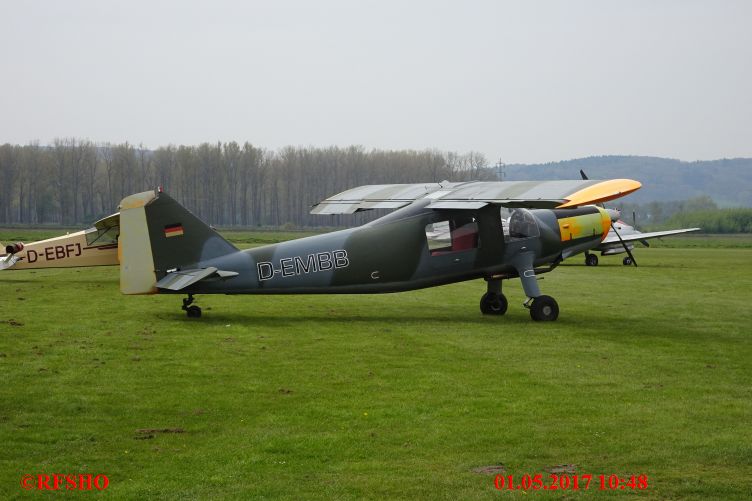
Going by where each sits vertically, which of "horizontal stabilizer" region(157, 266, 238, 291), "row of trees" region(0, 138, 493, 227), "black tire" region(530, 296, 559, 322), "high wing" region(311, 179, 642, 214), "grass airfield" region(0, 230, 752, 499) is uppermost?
"row of trees" region(0, 138, 493, 227)

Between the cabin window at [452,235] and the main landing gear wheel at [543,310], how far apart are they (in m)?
1.47

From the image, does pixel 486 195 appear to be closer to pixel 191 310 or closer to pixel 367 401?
pixel 191 310

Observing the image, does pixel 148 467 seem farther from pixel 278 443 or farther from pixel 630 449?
pixel 630 449

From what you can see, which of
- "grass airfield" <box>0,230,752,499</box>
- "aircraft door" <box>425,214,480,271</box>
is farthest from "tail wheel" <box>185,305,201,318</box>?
"aircraft door" <box>425,214,480,271</box>

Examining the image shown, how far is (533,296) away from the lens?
1712 cm

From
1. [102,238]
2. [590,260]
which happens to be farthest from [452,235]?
[590,260]

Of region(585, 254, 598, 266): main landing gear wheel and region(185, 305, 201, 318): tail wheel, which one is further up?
region(585, 254, 598, 266): main landing gear wheel

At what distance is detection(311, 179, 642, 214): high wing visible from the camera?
15477 mm

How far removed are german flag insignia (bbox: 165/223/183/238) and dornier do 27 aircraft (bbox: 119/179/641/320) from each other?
0.02 m

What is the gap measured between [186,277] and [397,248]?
12.1 ft

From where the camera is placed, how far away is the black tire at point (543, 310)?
17031 millimetres

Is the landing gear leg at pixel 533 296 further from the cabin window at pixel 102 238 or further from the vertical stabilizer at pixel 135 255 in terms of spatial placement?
the cabin window at pixel 102 238

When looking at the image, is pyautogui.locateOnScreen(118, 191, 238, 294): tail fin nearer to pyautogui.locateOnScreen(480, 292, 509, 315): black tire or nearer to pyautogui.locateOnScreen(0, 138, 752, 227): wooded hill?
pyautogui.locateOnScreen(480, 292, 509, 315): black tire

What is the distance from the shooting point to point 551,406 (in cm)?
962
